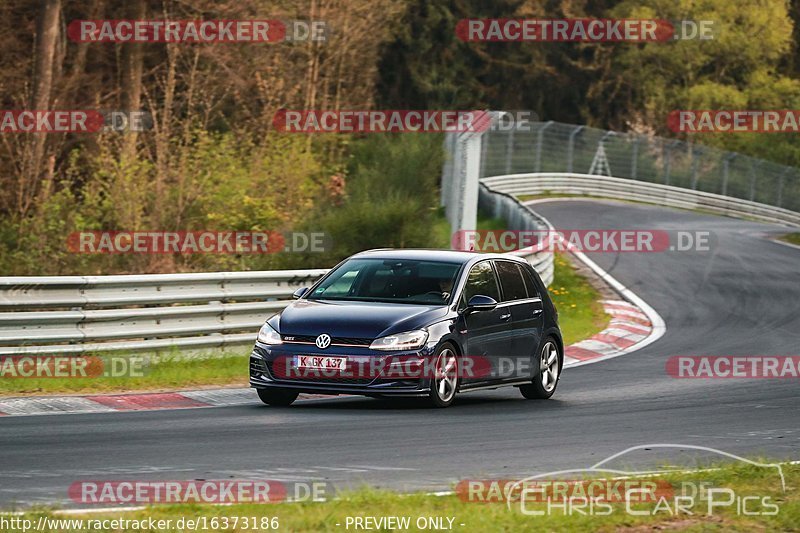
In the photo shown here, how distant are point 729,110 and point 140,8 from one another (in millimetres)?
46689

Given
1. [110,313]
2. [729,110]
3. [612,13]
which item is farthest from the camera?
[612,13]

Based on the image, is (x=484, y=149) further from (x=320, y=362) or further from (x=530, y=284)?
(x=320, y=362)

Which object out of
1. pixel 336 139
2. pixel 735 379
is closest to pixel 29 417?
pixel 735 379

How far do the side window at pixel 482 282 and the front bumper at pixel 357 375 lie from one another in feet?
4.31

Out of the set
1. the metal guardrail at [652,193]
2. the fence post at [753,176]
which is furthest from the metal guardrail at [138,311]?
the fence post at [753,176]

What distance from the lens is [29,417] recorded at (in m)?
11.7

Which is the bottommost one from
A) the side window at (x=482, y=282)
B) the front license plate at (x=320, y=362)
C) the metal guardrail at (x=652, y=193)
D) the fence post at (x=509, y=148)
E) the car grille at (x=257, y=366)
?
the car grille at (x=257, y=366)

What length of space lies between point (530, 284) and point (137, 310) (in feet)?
13.9

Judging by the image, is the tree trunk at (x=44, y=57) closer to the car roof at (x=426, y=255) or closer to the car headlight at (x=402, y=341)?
the car roof at (x=426, y=255)

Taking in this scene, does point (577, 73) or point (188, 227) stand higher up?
point (577, 73)

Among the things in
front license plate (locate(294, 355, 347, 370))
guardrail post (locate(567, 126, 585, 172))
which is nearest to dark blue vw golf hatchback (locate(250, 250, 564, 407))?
front license plate (locate(294, 355, 347, 370))

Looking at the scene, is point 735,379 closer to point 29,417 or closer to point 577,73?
point 29,417

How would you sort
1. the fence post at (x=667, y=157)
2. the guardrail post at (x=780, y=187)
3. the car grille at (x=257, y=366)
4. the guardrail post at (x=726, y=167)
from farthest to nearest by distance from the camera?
the fence post at (x=667, y=157), the guardrail post at (x=726, y=167), the guardrail post at (x=780, y=187), the car grille at (x=257, y=366)

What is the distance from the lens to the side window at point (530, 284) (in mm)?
14926
